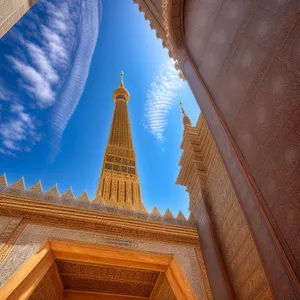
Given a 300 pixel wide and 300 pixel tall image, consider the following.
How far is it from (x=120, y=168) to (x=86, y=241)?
1033cm

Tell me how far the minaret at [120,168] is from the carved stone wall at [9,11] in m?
7.23

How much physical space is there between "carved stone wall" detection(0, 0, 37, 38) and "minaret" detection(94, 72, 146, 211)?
285 inches

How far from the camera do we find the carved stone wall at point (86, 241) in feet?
12.4

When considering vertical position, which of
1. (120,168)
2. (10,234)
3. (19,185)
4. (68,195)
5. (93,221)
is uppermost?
(120,168)

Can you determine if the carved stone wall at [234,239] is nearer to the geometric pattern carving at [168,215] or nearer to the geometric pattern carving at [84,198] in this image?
the geometric pattern carving at [168,215]

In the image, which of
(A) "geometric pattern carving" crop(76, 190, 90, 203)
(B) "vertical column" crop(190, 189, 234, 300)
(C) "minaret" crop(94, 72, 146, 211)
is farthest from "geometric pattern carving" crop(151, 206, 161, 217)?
(C) "minaret" crop(94, 72, 146, 211)

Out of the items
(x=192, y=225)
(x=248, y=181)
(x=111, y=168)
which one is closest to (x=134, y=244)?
(x=192, y=225)

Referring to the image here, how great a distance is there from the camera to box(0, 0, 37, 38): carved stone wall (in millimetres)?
3557

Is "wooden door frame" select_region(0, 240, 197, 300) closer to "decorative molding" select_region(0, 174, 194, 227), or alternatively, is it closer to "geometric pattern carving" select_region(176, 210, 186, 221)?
"decorative molding" select_region(0, 174, 194, 227)

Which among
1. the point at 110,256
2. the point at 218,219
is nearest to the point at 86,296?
the point at 110,256

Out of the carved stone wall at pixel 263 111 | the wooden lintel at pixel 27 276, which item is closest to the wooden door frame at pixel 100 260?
the wooden lintel at pixel 27 276

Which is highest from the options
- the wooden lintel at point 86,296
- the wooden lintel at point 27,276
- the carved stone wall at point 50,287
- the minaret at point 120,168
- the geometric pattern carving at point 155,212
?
the minaret at point 120,168

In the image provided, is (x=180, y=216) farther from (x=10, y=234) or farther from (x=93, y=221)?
(x=10, y=234)

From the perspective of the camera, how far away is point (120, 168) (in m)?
14.8
